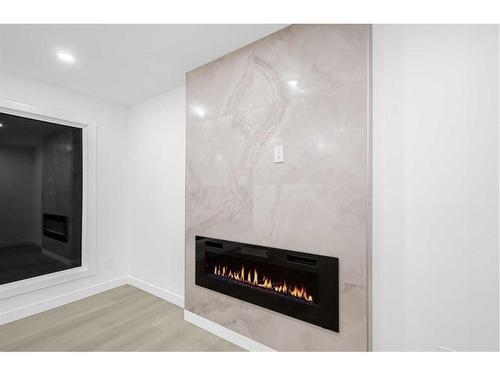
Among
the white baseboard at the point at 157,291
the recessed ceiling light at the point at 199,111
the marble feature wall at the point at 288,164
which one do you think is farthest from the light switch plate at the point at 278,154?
the white baseboard at the point at 157,291

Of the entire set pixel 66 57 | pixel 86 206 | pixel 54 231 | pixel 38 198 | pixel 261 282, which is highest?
pixel 66 57

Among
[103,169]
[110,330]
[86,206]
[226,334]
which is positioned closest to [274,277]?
[226,334]

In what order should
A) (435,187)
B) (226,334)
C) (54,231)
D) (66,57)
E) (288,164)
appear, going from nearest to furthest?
(435,187)
(288,164)
(226,334)
(66,57)
(54,231)

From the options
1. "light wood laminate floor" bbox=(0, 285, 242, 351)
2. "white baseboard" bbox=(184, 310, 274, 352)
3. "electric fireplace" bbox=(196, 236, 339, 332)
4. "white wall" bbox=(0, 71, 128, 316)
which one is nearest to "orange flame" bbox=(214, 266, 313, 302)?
"electric fireplace" bbox=(196, 236, 339, 332)

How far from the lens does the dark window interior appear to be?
2.55m

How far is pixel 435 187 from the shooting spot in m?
1.41

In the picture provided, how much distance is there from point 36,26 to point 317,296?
9.52ft

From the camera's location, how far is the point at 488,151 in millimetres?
1290

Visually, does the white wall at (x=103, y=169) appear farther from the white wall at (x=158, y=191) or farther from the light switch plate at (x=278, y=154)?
the light switch plate at (x=278, y=154)

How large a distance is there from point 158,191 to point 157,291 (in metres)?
1.27

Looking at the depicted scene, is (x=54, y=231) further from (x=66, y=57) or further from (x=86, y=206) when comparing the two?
(x=66, y=57)

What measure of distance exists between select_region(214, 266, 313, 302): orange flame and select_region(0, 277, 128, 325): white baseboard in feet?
6.37

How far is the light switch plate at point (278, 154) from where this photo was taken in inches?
73.6

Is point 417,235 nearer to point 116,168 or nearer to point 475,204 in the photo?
point 475,204
